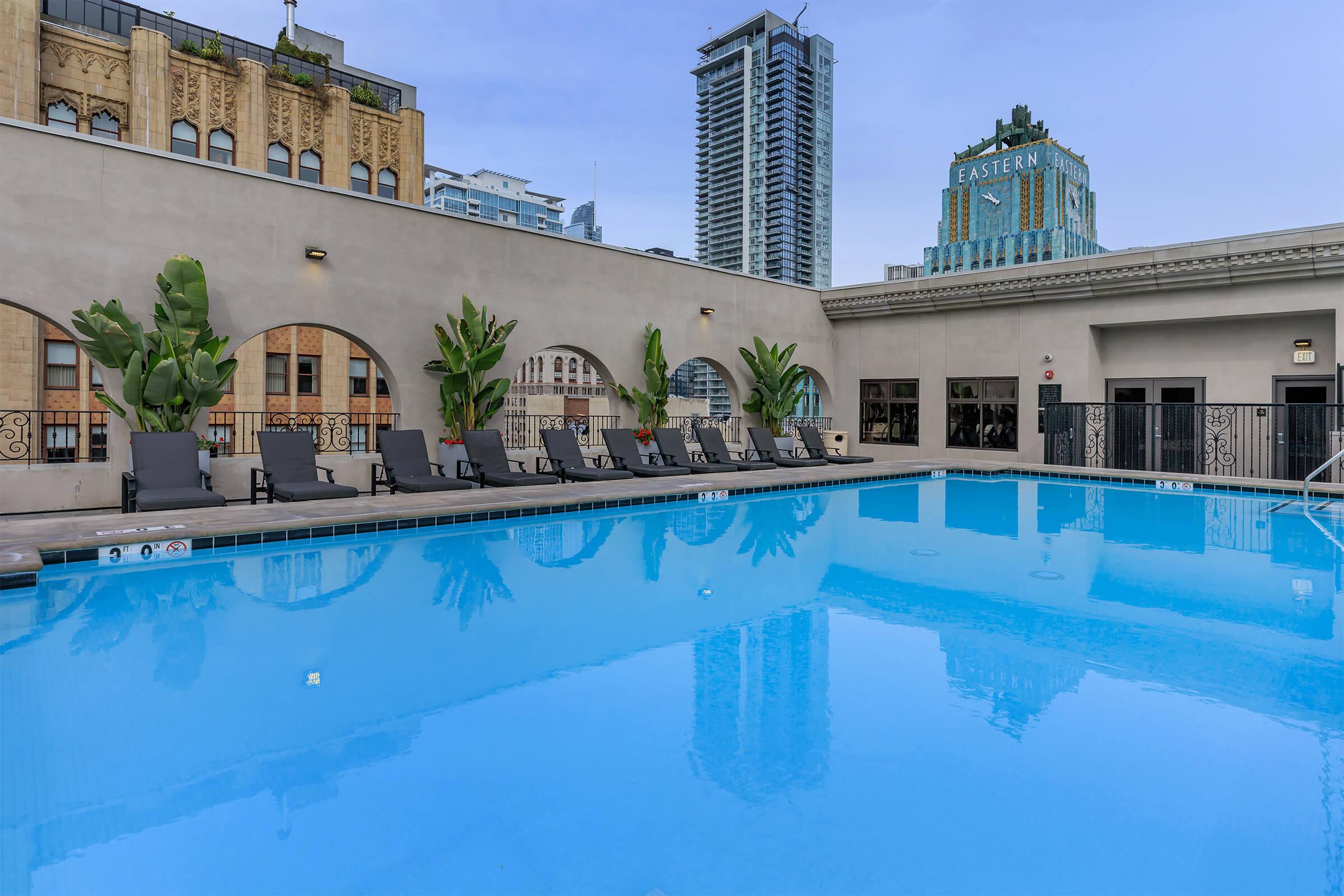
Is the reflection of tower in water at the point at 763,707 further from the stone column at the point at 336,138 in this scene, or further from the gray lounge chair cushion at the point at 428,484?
the stone column at the point at 336,138

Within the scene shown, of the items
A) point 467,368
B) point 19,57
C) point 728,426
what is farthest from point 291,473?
point 19,57

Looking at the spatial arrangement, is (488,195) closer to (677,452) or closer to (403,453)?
(677,452)

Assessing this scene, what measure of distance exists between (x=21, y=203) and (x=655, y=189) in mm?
50005

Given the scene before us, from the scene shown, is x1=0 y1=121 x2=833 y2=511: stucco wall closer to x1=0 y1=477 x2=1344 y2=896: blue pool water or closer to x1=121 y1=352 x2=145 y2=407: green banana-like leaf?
x1=121 y1=352 x2=145 y2=407: green banana-like leaf

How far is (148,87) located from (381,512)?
22833mm

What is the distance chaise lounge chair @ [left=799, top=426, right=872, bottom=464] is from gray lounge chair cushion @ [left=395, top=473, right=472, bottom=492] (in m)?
7.04

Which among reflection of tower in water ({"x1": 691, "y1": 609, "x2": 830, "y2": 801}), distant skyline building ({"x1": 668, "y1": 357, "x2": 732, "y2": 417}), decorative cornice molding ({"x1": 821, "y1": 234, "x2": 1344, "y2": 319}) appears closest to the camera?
reflection of tower in water ({"x1": 691, "y1": 609, "x2": 830, "y2": 801})

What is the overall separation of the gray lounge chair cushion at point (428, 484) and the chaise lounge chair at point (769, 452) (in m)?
5.93

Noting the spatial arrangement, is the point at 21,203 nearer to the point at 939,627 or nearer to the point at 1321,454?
the point at 939,627

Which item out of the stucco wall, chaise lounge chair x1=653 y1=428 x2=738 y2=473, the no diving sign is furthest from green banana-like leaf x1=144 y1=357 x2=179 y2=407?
chaise lounge chair x1=653 y1=428 x2=738 y2=473

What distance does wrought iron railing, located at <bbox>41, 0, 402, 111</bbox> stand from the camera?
904 inches

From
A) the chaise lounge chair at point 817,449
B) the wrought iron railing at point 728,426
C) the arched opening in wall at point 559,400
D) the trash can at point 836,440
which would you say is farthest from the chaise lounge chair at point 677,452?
the trash can at point 836,440

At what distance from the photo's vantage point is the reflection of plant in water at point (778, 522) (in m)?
7.19

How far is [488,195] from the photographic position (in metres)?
93.9
